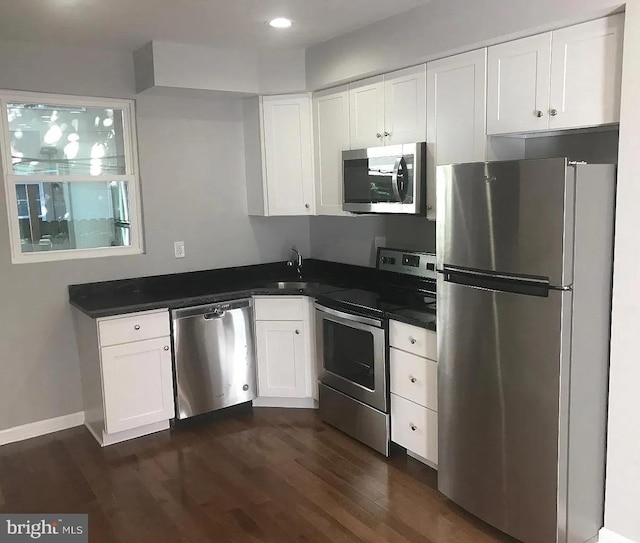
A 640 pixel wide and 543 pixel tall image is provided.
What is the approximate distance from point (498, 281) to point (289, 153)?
2.20 metres

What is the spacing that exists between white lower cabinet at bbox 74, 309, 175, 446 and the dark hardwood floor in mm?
127

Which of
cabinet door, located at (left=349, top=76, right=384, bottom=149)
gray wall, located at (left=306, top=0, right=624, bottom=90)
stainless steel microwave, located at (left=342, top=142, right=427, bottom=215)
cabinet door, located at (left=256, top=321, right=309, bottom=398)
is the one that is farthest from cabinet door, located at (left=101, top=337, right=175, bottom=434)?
gray wall, located at (left=306, top=0, right=624, bottom=90)

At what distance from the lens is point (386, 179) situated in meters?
3.40

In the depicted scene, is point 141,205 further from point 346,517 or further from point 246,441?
point 346,517

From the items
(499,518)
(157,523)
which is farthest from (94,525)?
(499,518)

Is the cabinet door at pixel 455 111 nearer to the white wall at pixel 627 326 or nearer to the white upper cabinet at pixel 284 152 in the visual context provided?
the white wall at pixel 627 326

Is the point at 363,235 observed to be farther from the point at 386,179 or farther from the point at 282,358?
the point at 282,358

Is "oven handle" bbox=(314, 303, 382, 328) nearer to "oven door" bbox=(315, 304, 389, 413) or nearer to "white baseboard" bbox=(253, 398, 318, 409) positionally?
"oven door" bbox=(315, 304, 389, 413)

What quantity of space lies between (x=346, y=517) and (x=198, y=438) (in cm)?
131

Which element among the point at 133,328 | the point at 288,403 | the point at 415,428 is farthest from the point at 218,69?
the point at 415,428

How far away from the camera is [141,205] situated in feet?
13.6

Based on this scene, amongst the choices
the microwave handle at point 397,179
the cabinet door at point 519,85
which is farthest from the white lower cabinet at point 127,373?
the cabinet door at point 519,85

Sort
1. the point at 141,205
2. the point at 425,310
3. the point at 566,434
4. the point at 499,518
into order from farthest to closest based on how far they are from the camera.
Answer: the point at 141,205
the point at 425,310
the point at 499,518
the point at 566,434

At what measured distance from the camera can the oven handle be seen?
336 centimetres
